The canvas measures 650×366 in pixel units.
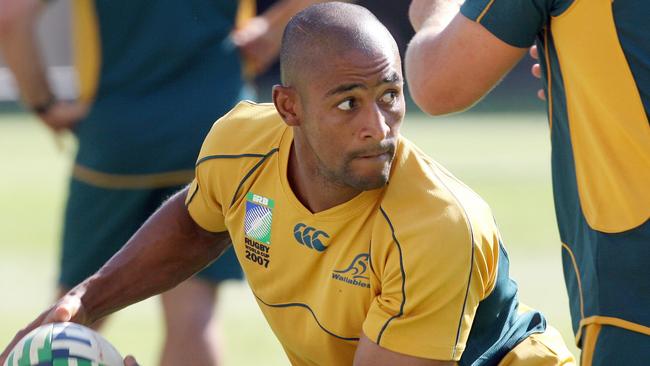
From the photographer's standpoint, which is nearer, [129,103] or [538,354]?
[538,354]

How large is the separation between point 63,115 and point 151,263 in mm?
1987

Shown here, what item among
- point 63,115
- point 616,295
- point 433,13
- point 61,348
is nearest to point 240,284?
point 63,115

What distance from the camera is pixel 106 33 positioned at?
5.52m

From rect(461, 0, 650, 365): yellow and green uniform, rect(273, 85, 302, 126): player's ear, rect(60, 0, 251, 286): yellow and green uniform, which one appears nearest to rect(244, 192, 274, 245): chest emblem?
rect(273, 85, 302, 126): player's ear

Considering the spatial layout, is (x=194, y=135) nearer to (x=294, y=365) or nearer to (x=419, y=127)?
(x=294, y=365)

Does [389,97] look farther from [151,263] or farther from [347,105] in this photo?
[151,263]

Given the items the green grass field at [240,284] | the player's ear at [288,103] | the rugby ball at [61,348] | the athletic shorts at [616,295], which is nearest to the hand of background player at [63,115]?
the green grass field at [240,284]

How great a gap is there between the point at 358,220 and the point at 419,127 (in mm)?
12807

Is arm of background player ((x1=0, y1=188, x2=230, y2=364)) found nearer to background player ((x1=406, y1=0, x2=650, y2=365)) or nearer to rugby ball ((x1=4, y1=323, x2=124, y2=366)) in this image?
rugby ball ((x1=4, y1=323, x2=124, y2=366))

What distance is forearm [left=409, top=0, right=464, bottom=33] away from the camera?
357 centimetres

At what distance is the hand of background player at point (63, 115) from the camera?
5657 mm

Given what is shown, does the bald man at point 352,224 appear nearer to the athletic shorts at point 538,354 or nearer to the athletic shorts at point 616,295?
the athletic shorts at point 538,354

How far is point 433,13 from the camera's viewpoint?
3.65 m

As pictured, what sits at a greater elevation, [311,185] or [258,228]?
[311,185]
